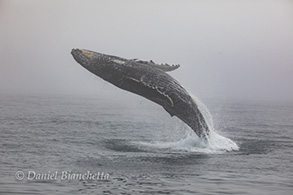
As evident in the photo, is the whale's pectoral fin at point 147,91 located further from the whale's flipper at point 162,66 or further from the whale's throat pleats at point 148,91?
the whale's flipper at point 162,66

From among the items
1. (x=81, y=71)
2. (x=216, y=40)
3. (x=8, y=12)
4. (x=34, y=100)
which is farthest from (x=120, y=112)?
(x=8, y=12)

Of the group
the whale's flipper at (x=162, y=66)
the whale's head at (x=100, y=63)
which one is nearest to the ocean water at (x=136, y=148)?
the whale's head at (x=100, y=63)

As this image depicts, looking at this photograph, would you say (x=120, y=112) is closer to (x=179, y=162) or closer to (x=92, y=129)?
(x=92, y=129)

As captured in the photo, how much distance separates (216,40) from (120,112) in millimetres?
1969

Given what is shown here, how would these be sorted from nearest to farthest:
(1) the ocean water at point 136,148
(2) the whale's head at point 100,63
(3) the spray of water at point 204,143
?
(1) the ocean water at point 136,148, (2) the whale's head at point 100,63, (3) the spray of water at point 204,143

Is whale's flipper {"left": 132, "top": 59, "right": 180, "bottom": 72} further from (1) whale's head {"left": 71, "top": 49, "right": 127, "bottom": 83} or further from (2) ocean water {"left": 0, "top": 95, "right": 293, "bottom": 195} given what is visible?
(2) ocean water {"left": 0, "top": 95, "right": 293, "bottom": 195}

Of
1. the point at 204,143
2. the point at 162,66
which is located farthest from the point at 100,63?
the point at 204,143

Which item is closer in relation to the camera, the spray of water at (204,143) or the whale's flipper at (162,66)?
the whale's flipper at (162,66)

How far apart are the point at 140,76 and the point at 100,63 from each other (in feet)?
2.13

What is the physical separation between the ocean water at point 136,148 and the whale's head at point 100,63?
0.48 metres

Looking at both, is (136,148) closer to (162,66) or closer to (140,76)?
(140,76)

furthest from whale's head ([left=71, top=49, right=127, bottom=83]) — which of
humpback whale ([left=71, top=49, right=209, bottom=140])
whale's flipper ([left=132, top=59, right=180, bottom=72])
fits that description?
whale's flipper ([left=132, top=59, right=180, bottom=72])

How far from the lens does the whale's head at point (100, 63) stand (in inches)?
257

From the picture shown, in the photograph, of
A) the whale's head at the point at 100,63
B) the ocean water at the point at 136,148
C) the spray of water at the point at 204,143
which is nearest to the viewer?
the ocean water at the point at 136,148
